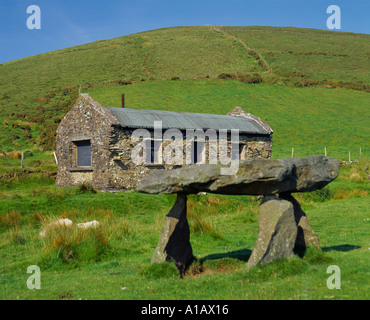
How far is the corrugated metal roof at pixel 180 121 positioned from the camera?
22.3 metres

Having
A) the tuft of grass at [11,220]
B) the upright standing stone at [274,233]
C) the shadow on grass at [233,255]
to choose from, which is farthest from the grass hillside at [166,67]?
the upright standing stone at [274,233]

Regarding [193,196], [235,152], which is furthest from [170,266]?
[235,152]

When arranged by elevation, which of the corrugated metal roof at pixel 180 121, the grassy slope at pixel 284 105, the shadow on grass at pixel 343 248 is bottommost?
the shadow on grass at pixel 343 248

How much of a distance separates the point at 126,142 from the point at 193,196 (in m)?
5.44

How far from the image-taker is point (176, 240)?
857cm

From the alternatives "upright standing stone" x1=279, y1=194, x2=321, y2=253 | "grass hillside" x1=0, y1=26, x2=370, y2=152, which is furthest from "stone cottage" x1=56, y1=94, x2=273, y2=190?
"grass hillside" x1=0, y1=26, x2=370, y2=152

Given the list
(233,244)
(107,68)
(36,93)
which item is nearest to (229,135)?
(233,244)

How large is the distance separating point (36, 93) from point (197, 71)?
2641 cm

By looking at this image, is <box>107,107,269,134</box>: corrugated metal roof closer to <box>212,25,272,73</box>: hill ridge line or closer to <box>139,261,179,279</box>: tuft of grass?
<box>139,261,179,279</box>: tuft of grass

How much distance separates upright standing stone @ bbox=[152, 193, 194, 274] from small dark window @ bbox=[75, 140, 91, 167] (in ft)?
50.0

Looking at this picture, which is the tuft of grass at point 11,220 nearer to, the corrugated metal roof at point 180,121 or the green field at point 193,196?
the green field at point 193,196

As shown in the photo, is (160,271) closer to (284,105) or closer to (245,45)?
(284,105)

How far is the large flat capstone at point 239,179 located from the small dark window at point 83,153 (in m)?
15.3

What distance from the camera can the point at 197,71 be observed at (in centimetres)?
7069
